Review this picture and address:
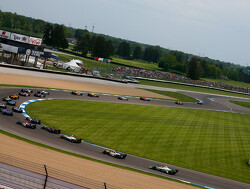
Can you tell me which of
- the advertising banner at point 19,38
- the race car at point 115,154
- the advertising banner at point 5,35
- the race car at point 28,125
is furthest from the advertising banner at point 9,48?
the race car at point 115,154

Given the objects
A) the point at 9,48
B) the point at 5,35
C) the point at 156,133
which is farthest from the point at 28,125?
the point at 5,35

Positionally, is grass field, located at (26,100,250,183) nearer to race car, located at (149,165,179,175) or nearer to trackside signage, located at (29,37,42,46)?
race car, located at (149,165,179,175)

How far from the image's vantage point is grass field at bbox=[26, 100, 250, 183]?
26188 mm

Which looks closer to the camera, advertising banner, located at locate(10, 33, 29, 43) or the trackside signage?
advertising banner, located at locate(10, 33, 29, 43)

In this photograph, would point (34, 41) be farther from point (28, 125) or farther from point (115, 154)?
point (115, 154)

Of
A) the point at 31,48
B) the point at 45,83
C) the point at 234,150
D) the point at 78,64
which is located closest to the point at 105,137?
the point at 234,150

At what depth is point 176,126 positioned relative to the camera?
37938 millimetres

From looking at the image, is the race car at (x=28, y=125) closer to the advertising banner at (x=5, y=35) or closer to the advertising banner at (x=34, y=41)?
the advertising banner at (x=5, y=35)

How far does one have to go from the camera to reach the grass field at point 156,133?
2619cm

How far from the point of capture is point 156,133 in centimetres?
3266

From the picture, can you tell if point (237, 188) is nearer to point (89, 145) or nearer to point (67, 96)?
point (89, 145)

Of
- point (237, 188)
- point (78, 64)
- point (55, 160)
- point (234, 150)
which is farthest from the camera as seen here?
point (78, 64)

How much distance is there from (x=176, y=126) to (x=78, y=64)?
41923 mm

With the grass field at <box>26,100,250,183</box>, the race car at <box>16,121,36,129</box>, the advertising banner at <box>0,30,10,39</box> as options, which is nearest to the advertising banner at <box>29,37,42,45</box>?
the advertising banner at <box>0,30,10,39</box>
